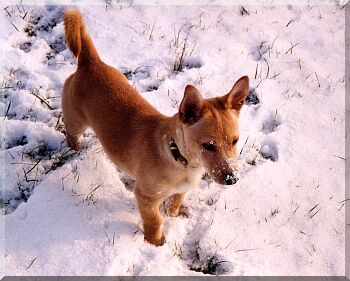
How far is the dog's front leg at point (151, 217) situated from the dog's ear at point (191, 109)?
0.73 meters

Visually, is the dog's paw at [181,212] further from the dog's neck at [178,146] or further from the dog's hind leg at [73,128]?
the dog's hind leg at [73,128]

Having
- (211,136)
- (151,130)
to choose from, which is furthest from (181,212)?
(211,136)

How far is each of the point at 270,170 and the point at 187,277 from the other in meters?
1.32

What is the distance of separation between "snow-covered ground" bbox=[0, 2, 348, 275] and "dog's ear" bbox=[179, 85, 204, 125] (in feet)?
3.55

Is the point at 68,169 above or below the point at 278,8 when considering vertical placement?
below

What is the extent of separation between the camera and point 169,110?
14.1 ft

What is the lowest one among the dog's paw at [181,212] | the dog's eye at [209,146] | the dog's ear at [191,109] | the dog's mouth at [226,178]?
the dog's paw at [181,212]

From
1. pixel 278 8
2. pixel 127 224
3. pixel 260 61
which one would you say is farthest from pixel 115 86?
pixel 278 8

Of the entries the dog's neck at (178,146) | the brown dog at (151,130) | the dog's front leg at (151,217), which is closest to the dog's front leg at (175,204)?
the brown dog at (151,130)

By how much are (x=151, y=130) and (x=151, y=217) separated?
660 mm

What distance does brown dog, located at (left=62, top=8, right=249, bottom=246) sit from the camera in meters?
2.75

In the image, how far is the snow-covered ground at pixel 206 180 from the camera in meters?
3.25

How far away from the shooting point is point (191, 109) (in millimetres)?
2754

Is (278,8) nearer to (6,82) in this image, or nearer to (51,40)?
(51,40)
